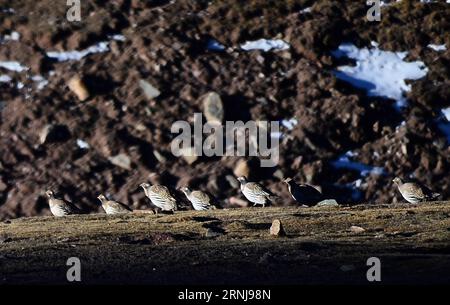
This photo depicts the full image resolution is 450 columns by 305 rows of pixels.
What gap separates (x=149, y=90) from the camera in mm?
53500

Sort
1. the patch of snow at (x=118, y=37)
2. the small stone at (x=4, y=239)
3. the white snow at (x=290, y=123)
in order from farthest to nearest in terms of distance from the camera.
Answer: the patch of snow at (x=118, y=37), the white snow at (x=290, y=123), the small stone at (x=4, y=239)

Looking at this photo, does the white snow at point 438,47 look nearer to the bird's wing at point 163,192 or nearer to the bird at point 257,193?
the bird at point 257,193

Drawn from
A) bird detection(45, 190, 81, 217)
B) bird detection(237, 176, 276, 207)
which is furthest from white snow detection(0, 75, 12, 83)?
bird detection(237, 176, 276, 207)

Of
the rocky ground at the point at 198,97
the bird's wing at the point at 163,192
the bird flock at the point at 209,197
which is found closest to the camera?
the bird's wing at the point at 163,192

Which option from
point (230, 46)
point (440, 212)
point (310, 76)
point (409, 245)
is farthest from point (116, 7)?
point (409, 245)

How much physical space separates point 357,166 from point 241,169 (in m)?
4.90

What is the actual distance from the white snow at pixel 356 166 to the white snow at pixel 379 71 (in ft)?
14.8

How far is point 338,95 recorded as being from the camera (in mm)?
51969

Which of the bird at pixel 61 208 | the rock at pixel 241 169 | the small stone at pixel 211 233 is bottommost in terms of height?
the rock at pixel 241 169

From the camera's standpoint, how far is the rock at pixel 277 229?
25.4 meters

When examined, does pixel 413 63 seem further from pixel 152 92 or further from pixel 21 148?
pixel 21 148

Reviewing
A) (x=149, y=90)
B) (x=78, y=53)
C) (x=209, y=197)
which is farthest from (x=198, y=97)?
(x=209, y=197)
